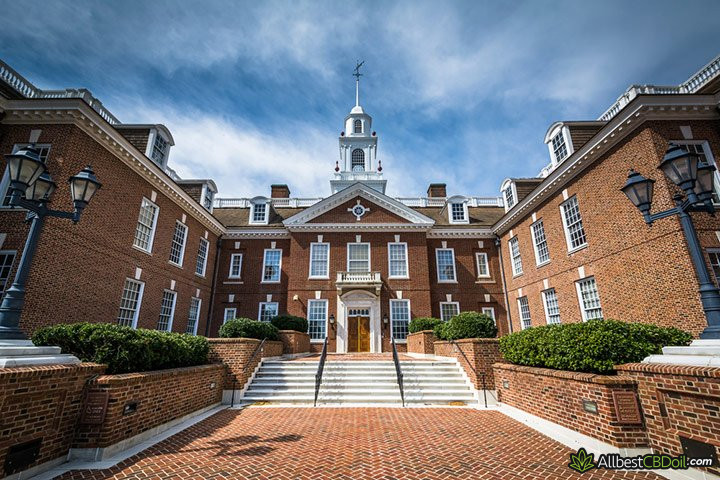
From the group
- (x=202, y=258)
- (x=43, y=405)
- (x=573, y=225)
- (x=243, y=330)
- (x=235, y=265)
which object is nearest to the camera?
(x=43, y=405)

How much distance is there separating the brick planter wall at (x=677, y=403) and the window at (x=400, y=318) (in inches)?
549

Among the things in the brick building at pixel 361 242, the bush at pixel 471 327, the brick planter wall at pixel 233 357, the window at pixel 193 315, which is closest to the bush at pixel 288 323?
the brick building at pixel 361 242

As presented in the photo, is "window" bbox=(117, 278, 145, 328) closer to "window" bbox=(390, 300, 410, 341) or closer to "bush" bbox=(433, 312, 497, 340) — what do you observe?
"window" bbox=(390, 300, 410, 341)

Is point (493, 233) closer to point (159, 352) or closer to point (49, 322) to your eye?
point (159, 352)

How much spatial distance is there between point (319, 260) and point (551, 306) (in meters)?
13.3

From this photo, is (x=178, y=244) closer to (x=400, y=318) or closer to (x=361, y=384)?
(x=361, y=384)

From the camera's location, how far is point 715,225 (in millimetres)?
9297

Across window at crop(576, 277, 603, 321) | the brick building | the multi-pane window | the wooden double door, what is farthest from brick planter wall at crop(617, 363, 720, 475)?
the multi-pane window

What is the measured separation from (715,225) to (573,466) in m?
9.61

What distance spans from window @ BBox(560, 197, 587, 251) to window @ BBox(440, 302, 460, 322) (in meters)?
8.15

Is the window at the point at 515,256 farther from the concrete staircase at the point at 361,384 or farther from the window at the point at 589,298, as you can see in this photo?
the concrete staircase at the point at 361,384

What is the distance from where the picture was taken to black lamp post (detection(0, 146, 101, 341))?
4.58 meters

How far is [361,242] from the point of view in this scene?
20.4m

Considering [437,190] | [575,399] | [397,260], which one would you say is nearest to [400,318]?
[397,260]
